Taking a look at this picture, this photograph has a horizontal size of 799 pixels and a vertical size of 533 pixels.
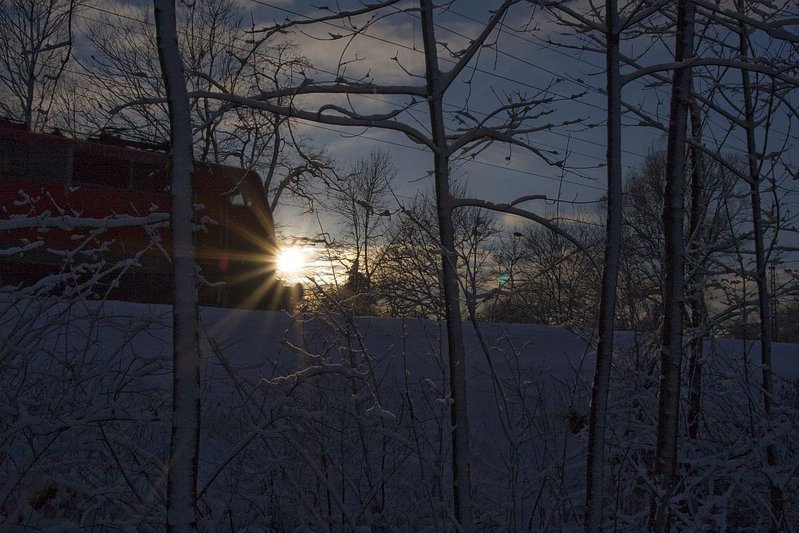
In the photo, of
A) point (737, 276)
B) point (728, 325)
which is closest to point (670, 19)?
point (737, 276)

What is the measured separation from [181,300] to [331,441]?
2.46m

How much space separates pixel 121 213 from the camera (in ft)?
34.2

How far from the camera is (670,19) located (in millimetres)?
3721

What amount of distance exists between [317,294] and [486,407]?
141 inches

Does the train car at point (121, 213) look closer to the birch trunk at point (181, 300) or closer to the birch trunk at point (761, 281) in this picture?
the birch trunk at point (761, 281)

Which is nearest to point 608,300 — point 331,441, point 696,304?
point 696,304

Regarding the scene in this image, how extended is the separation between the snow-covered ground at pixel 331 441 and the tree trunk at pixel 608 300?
0.39 m

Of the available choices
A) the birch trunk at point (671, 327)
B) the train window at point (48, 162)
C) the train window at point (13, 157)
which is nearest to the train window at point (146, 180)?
the train window at point (48, 162)

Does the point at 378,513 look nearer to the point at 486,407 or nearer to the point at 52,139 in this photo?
the point at 486,407

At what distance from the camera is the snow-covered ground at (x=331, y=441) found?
2.54 m

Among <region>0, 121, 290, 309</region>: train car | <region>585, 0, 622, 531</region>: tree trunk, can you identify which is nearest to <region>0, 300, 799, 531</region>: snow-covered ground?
<region>585, 0, 622, 531</region>: tree trunk

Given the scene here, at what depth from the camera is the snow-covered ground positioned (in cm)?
254

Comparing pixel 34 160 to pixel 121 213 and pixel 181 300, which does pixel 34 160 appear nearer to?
pixel 121 213

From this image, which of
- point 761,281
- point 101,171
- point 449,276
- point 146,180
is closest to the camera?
point 449,276
